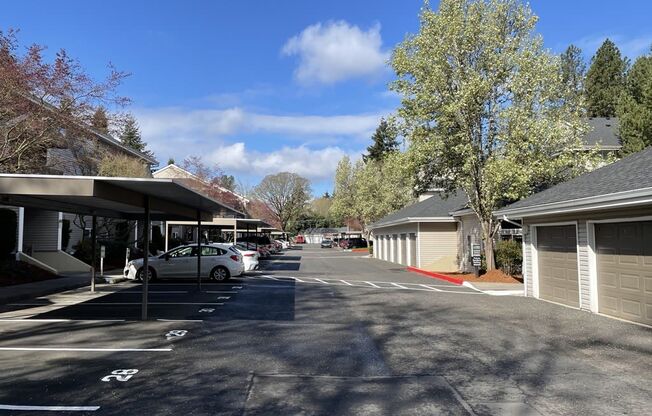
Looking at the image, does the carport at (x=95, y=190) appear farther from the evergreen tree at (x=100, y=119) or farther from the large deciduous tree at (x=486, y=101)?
the large deciduous tree at (x=486, y=101)

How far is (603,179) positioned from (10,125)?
16.7 metres

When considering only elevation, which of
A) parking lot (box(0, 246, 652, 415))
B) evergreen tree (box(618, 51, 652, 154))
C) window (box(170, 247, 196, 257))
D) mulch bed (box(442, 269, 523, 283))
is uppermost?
evergreen tree (box(618, 51, 652, 154))

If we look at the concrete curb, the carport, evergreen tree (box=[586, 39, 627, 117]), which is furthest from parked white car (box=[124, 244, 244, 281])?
evergreen tree (box=[586, 39, 627, 117])

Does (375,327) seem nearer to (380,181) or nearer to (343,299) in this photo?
(343,299)

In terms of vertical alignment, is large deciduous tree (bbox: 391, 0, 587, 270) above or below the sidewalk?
above

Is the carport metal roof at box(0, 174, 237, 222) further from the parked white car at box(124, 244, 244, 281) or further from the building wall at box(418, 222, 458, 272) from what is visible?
the building wall at box(418, 222, 458, 272)

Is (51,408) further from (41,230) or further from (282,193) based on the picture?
(282,193)

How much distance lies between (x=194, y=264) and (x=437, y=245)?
15.5m

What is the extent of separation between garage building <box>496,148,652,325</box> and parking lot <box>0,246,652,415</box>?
658 millimetres

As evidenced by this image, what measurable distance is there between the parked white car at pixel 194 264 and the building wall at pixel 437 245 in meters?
13.3

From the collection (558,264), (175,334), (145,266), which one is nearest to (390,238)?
(558,264)

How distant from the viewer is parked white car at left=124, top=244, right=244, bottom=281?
2128cm

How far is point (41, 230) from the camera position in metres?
26.1

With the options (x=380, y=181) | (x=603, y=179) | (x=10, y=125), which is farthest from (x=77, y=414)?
(x=380, y=181)
